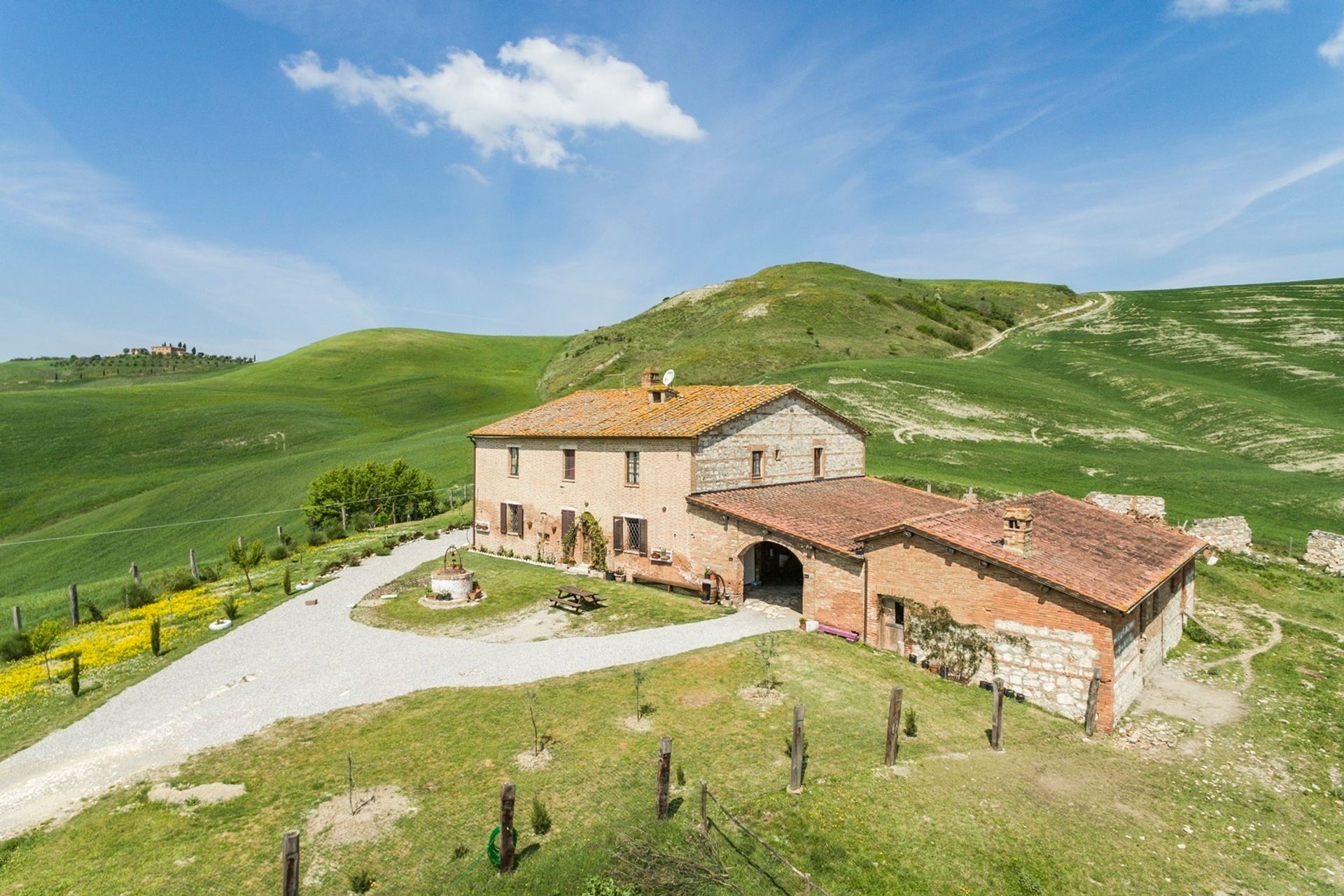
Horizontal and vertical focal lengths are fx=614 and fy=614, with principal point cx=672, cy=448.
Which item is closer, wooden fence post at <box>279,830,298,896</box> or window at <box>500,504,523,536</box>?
wooden fence post at <box>279,830,298,896</box>

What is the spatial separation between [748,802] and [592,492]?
763 inches

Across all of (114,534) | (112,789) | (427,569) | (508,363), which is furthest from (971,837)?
(508,363)

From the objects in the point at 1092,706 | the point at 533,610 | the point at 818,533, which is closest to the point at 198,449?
the point at 533,610

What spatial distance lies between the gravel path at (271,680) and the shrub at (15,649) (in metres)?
6.96

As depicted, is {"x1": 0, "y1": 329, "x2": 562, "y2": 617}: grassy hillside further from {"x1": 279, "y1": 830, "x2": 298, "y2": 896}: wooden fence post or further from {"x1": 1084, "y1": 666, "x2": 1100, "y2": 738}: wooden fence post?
{"x1": 1084, "y1": 666, "x2": 1100, "y2": 738}: wooden fence post

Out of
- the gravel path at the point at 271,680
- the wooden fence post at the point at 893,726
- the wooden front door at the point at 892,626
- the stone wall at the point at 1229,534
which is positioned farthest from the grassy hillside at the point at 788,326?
the wooden fence post at the point at 893,726

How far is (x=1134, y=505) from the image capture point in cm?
3014

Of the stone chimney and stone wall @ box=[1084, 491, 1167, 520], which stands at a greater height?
the stone chimney

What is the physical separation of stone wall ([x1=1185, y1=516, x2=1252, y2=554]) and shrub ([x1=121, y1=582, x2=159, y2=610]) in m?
49.4

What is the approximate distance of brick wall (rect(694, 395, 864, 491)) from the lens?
26984 millimetres

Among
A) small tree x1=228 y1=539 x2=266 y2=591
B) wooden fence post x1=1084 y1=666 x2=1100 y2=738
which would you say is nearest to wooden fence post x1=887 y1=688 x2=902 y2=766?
wooden fence post x1=1084 y1=666 x2=1100 y2=738

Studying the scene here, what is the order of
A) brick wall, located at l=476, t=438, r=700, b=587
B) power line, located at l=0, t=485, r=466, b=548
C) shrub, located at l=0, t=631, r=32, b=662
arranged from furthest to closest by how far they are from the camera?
1. power line, located at l=0, t=485, r=466, b=548
2. brick wall, located at l=476, t=438, r=700, b=587
3. shrub, located at l=0, t=631, r=32, b=662

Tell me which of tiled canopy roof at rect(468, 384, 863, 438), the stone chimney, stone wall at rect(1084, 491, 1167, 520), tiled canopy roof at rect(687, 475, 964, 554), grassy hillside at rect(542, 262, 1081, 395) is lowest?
stone wall at rect(1084, 491, 1167, 520)

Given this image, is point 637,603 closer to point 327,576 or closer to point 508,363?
point 327,576
